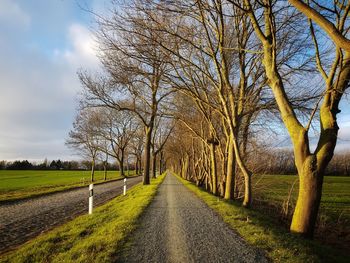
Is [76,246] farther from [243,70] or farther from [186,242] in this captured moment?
[243,70]

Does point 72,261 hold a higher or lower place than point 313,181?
lower

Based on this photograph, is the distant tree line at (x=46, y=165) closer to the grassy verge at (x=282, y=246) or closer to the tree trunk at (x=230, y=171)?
the tree trunk at (x=230, y=171)

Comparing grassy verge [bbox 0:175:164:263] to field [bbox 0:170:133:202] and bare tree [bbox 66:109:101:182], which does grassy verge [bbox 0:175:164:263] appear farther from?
bare tree [bbox 66:109:101:182]

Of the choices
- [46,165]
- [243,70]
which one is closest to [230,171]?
[243,70]

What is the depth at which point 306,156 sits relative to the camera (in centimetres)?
789

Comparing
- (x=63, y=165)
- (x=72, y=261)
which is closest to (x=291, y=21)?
(x=72, y=261)

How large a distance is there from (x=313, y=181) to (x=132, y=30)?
7.76 m

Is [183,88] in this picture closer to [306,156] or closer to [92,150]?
[306,156]

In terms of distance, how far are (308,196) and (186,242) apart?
3.31 m

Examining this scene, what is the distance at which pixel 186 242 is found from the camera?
663 centimetres

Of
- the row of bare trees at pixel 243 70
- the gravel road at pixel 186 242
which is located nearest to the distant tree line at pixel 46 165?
the row of bare trees at pixel 243 70

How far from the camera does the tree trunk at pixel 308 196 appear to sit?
25.2 ft

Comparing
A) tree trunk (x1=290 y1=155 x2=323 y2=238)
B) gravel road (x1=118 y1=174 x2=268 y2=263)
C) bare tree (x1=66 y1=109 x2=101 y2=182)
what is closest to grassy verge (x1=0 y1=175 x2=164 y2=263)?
gravel road (x1=118 y1=174 x2=268 y2=263)

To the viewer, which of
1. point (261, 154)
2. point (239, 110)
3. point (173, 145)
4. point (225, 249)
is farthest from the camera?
point (173, 145)
